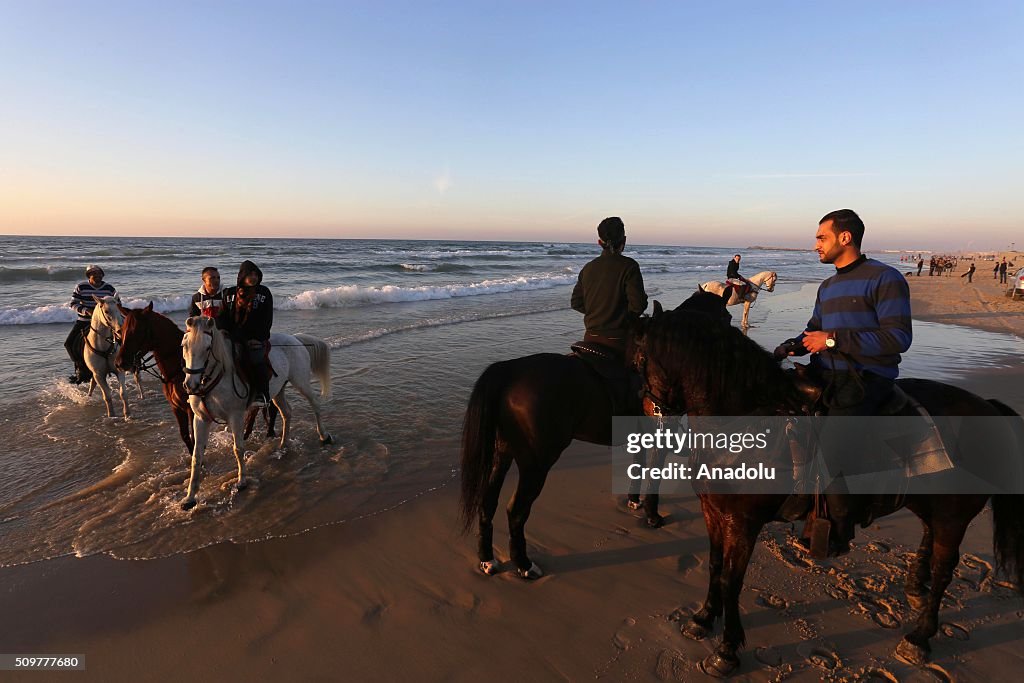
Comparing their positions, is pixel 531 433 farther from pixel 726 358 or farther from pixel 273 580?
pixel 273 580

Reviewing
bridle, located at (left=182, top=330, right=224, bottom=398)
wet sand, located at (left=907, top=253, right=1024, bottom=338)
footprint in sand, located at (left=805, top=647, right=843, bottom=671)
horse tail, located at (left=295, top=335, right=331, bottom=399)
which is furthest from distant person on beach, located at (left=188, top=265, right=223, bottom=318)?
wet sand, located at (left=907, top=253, right=1024, bottom=338)

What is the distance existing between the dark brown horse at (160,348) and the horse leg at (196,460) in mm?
270

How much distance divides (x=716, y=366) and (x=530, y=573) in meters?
2.34

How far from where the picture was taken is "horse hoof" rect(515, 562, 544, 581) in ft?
12.0

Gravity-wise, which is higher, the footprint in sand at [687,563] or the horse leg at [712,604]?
the horse leg at [712,604]

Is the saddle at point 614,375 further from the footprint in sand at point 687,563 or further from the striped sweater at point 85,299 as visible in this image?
the striped sweater at point 85,299

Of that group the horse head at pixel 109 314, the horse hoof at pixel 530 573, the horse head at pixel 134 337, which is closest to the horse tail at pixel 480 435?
the horse hoof at pixel 530 573

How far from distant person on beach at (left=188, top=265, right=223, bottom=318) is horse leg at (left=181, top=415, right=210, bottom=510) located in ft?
3.88

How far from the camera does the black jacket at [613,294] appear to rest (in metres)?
3.94

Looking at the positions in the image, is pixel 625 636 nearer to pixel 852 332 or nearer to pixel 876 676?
pixel 876 676

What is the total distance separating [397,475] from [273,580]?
188cm

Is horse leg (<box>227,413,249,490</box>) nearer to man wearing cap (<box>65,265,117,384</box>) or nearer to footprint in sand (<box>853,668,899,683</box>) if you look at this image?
man wearing cap (<box>65,265,117,384</box>)

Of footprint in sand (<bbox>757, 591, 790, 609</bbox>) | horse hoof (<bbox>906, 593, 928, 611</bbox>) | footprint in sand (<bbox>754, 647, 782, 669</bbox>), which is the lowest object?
footprint in sand (<bbox>754, 647, 782, 669</bbox>)

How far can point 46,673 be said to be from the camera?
281cm
